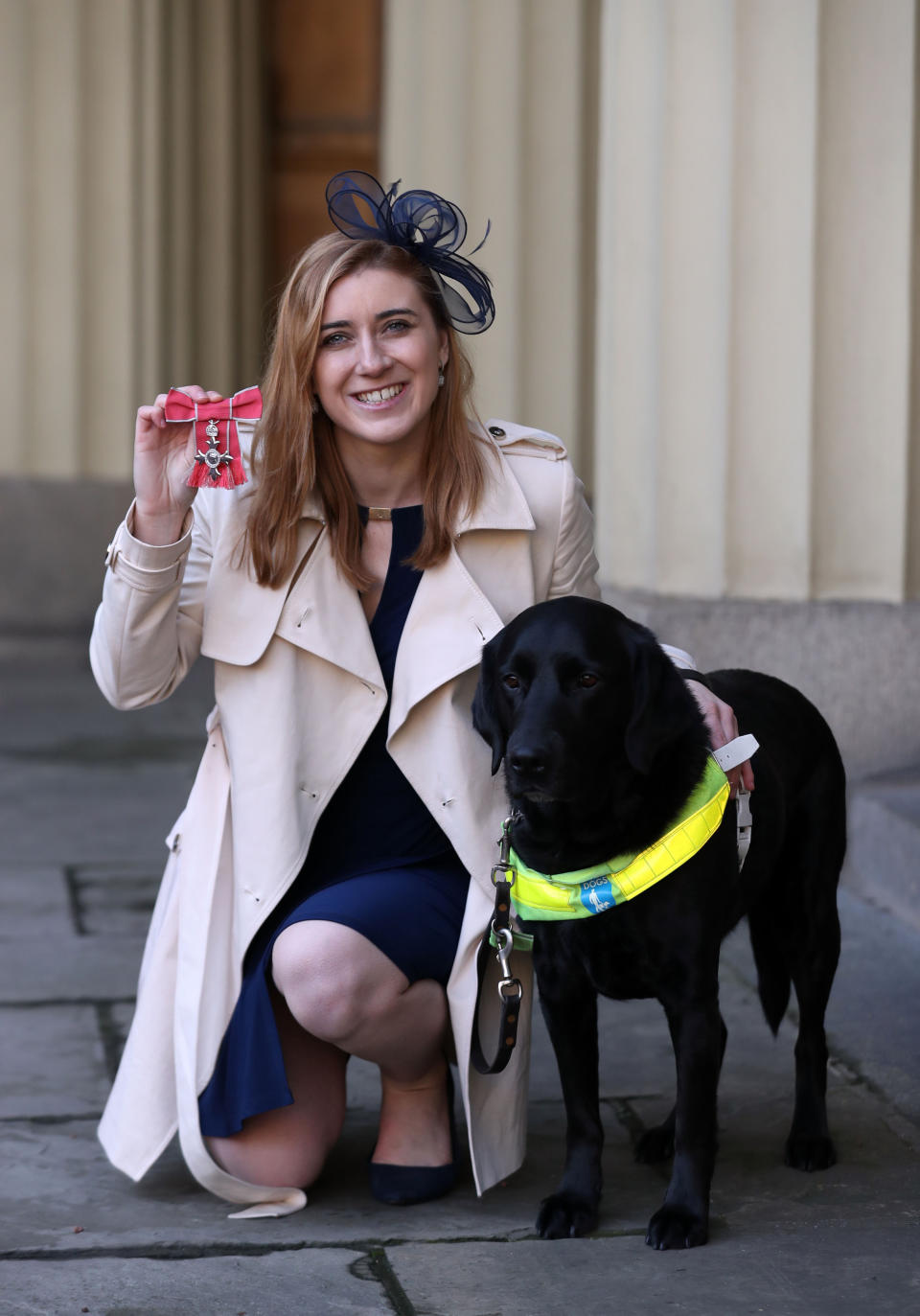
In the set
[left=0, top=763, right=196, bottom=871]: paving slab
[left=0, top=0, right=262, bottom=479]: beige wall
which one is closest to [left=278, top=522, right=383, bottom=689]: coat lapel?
[left=0, top=763, right=196, bottom=871]: paving slab

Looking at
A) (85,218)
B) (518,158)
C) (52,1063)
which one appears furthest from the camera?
(85,218)

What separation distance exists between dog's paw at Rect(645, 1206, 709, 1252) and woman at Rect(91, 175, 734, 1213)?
34 cm

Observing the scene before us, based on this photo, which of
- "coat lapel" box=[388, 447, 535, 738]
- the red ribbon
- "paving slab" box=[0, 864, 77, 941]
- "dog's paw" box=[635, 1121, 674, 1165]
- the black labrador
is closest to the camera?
the black labrador

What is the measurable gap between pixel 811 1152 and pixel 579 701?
98cm

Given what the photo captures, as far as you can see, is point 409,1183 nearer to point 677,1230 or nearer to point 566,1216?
point 566,1216

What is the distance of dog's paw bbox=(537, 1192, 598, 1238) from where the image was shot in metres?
2.77

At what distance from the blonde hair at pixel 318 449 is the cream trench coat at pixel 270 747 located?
36 millimetres

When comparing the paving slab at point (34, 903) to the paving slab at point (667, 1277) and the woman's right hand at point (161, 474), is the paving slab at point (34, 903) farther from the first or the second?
the paving slab at point (667, 1277)

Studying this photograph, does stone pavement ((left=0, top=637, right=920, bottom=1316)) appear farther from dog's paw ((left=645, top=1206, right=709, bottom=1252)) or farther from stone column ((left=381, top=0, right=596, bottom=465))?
stone column ((left=381, top=0, right=596, bottom=465))

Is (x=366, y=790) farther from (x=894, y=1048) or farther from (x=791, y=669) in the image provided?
(x=791, y=669)

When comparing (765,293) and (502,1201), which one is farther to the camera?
(765,293)

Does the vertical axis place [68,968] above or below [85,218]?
below

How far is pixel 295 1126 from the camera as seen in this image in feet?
9.81

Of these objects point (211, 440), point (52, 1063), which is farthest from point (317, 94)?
point (211, 440)
